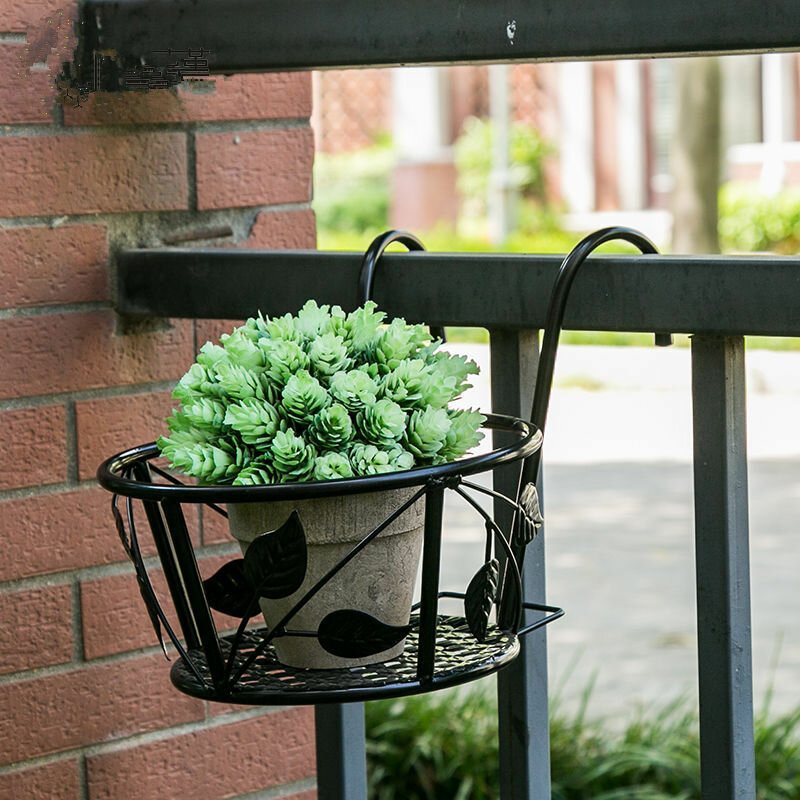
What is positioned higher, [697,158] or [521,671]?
[697,158]

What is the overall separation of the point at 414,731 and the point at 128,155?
1919 mm

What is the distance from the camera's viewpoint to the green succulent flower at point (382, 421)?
0.88 meters

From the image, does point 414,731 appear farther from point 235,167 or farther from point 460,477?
point 460,477

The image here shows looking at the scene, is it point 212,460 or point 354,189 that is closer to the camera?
point 212,460

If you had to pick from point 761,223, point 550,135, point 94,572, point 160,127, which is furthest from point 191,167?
point 550,135

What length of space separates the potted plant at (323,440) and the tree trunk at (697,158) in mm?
11213

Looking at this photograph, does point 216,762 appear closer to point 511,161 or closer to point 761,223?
point 761,223

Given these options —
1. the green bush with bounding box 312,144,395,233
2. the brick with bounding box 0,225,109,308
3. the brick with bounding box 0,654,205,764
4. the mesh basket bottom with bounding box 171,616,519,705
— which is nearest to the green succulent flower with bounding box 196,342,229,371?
the mesh basket bottom with bounding box 171,616,519,705

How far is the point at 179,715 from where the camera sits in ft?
4.77

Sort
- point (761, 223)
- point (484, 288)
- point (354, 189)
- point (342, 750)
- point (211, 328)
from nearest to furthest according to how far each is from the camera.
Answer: point (484, 288) → point (342, 750) → point (211, 328) → point (761, 223) → point (354, 189)

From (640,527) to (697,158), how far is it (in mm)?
7251

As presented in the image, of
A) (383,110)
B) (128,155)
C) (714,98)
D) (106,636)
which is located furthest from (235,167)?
(383,110)

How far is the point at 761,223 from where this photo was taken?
13.3 metres

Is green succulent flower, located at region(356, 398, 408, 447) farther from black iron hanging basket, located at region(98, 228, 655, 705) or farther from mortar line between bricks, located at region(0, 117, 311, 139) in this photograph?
mortar line between bricks, located at region(0, 117, 311, 139)
